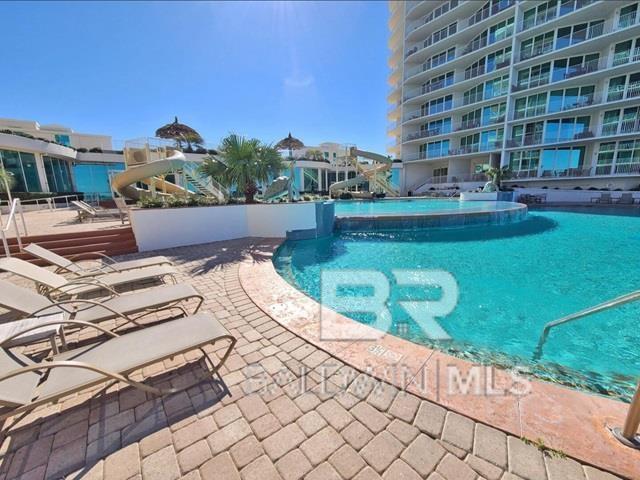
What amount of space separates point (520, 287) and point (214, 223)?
7.95 meters

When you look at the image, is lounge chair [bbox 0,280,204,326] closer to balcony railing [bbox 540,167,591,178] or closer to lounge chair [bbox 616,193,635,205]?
lounge chair [bbox 616,193,635,205]

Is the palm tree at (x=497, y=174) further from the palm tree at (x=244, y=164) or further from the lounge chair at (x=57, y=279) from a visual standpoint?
the lounge chair at (x=57, y=279)

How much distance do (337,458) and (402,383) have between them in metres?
0.81

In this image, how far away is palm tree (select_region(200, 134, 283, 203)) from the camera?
329 inches

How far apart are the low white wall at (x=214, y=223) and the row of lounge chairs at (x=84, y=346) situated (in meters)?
3.55

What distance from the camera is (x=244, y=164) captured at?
27.7 ft

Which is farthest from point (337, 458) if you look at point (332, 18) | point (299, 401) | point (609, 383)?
point (332, 18)

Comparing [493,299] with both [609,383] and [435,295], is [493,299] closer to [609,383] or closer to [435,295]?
[435,295]

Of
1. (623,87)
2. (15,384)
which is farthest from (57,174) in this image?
(623,87)

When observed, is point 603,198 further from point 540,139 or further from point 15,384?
point 15,384

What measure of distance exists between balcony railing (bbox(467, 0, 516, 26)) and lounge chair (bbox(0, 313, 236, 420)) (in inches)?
1370

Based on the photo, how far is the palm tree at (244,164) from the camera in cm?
837

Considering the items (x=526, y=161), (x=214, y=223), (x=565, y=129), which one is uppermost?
(x=565, y=129)

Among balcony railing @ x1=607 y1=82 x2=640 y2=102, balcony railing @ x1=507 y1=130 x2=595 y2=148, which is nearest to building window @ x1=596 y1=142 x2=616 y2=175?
balcony railing @ x1=507 y1=130 x2=595 y2=148
